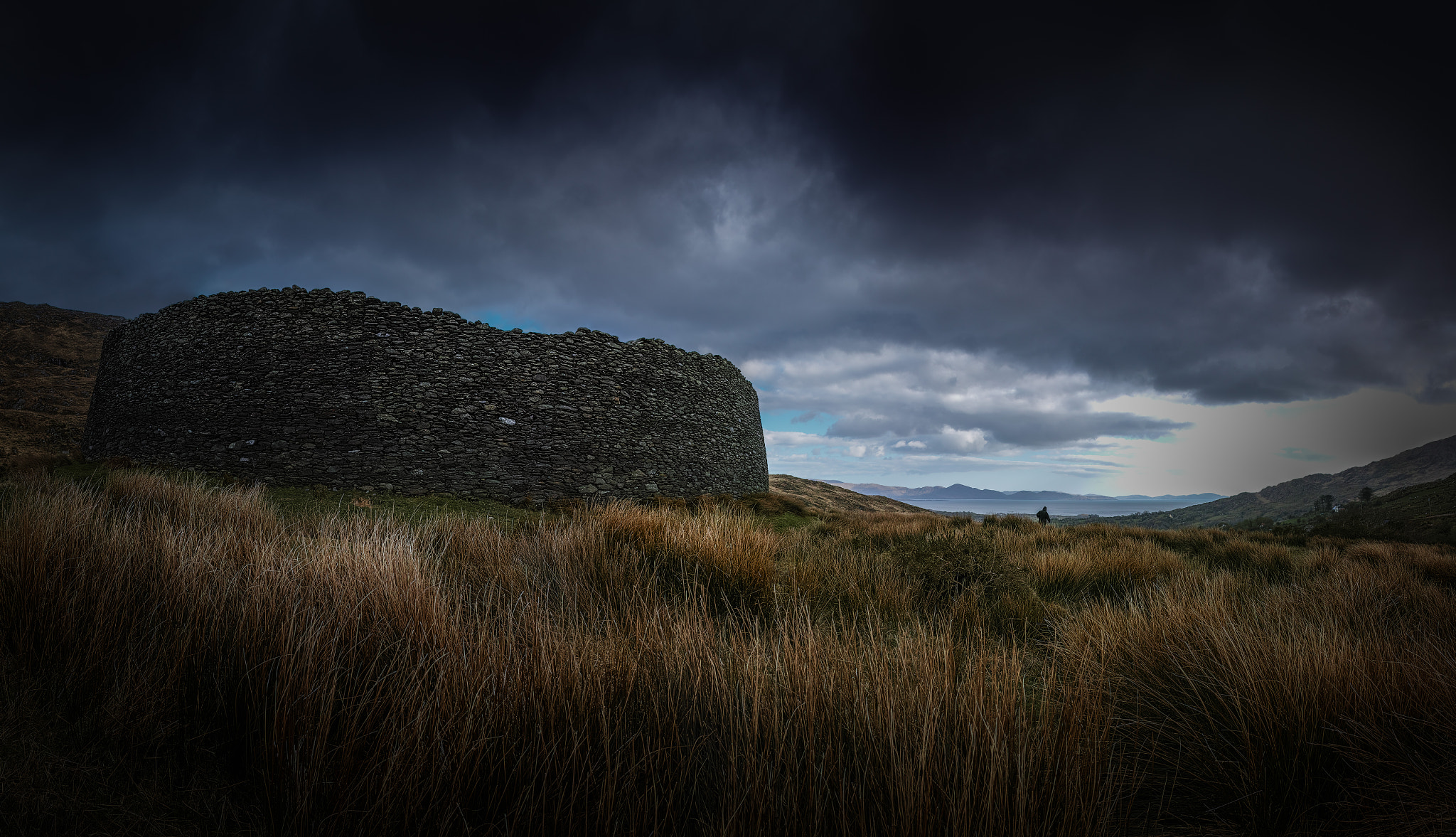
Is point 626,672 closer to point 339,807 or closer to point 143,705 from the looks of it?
point 339,807

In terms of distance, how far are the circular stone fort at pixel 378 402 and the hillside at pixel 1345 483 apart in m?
117

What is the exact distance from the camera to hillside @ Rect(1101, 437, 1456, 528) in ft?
326

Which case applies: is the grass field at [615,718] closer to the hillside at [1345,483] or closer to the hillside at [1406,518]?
the hillside at [1406,518]

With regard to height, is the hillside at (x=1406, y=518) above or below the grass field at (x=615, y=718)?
above

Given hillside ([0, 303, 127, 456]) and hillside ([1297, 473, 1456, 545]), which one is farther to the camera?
hillside ([0, 303, 127, 456])

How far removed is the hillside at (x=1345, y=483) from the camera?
99.5 metres

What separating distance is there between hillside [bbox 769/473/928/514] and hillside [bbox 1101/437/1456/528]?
83.9m

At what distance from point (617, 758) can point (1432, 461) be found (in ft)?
A: 610

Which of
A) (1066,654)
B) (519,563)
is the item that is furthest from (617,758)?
(519,563)

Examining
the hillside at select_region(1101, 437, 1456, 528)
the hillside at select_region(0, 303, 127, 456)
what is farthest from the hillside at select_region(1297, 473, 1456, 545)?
the hillside at select_region(1101, 437, 1456, 528)

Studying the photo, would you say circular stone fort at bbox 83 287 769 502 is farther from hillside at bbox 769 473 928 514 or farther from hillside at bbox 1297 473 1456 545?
hillside at bbox 769 473 928 514

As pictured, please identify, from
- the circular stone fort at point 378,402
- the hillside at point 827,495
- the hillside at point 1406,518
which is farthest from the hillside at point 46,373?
the hillside at point 1406,518

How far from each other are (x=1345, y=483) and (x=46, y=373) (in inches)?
8052

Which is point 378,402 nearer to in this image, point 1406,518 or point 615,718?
point 615,718
